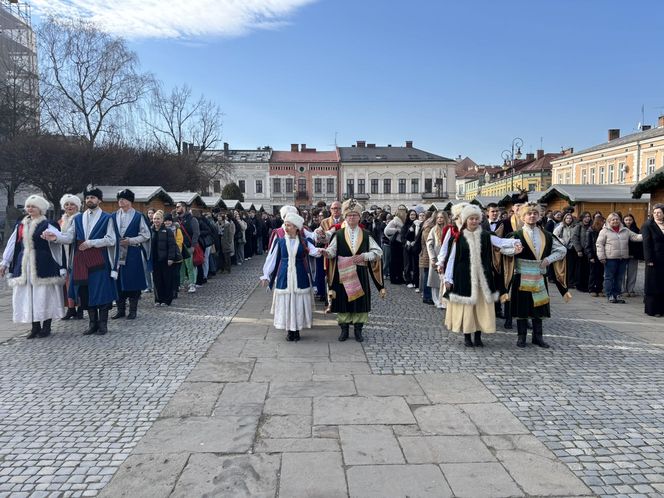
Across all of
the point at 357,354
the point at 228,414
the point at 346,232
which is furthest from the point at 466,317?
the point at 228,414

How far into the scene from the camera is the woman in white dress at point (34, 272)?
6.81m

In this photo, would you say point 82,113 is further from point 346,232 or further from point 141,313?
point 346,232

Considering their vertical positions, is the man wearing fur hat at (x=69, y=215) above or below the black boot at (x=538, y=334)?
above

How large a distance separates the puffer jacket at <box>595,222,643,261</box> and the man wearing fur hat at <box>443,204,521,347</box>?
4.82 meters

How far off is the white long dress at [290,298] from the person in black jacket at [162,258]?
135 inches

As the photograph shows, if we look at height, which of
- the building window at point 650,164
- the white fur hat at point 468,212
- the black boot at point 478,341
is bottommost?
the black boot at point 478,341

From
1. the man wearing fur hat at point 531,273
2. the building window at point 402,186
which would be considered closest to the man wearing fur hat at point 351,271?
the man wearing fur hat at point 531,273

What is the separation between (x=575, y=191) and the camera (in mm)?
16969

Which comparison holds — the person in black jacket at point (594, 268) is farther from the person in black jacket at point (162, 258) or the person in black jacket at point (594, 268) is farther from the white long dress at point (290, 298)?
the person in black jacket at point (162, 258)

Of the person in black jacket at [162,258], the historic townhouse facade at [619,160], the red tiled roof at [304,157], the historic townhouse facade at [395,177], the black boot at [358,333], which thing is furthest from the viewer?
the red tiled roof at [304,157]

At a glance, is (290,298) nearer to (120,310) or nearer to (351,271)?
(351,271)

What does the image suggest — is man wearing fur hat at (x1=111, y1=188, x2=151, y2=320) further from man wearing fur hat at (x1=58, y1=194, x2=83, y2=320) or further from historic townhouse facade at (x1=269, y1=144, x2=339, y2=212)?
historic townhouse facade at (x1=269, y1=144, x2=339, y2=212)

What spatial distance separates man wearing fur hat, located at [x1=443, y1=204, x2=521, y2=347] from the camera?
626 cm

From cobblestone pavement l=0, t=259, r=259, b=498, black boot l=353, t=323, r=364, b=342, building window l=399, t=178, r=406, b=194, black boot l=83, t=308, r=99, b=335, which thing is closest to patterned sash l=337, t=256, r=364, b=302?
black boot l=353, t=323, r=364, b=342
